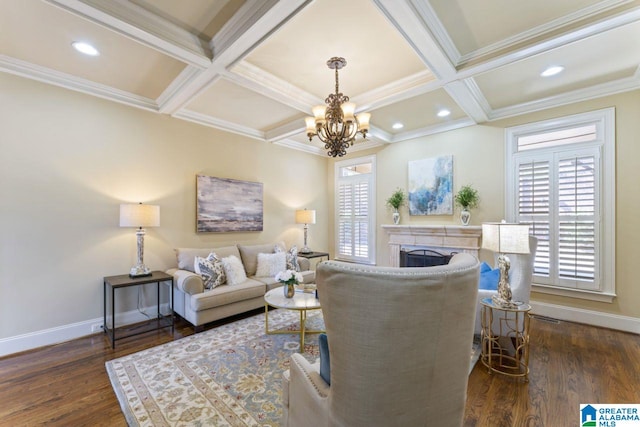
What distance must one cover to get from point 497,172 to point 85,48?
509 centimetres

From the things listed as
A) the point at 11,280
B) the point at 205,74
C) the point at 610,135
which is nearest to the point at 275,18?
the point at 205,74

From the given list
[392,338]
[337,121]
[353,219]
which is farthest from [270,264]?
[392,338]

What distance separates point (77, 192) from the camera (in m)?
3.03

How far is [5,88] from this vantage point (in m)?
2.67

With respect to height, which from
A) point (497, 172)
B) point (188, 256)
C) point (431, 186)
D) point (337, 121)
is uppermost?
point (337, 121)

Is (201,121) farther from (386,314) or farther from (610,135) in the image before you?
(610,135)

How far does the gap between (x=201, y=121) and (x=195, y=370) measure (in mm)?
3306

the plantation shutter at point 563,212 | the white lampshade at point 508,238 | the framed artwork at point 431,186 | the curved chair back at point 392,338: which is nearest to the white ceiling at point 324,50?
the plantation shutter at point 563,212

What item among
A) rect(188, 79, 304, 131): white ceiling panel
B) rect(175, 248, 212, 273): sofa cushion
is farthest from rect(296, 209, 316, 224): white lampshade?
rect(175, 248, 212, 273): sofa cushion

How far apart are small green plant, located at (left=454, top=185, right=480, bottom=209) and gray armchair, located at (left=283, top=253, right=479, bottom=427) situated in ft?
11.4

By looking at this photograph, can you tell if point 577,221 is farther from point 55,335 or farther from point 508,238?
point 55,335

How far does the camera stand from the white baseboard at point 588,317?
3121mm

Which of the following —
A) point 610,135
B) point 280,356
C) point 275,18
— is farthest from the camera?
point 610,135

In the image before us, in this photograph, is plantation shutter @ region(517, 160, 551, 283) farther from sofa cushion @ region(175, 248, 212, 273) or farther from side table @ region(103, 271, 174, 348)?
side table @ region(103, 271, 174, 348)
